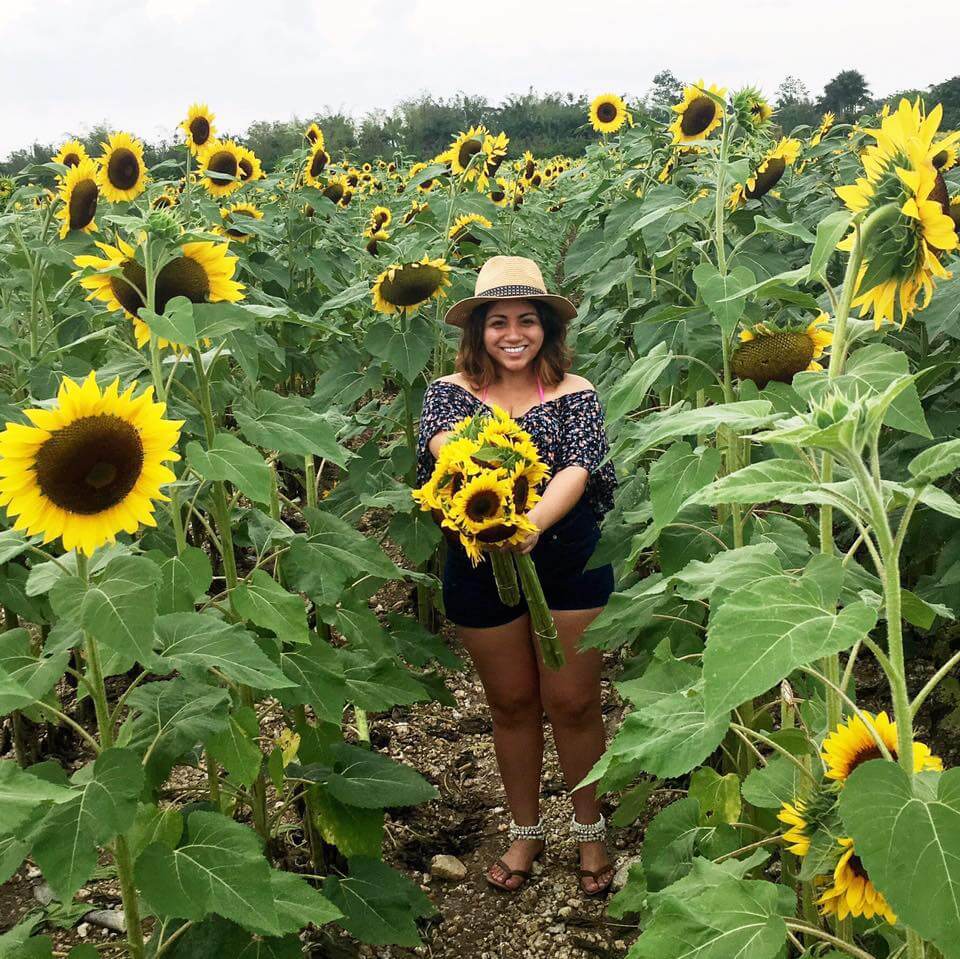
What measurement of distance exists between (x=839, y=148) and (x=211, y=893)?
21.9 feet

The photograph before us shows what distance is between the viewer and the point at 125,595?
1.60 m

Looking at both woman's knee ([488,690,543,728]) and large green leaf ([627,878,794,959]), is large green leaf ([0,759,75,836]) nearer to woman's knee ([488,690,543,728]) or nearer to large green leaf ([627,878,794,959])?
large green leaf ([627,878,794,959])

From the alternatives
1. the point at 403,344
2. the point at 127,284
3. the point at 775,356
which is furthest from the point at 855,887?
the point at 403,344

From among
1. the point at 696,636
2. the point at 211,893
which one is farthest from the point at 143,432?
the point at 696,636

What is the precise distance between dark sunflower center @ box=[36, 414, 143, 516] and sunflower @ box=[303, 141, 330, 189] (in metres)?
4.54

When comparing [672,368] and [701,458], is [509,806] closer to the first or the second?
[672,368]

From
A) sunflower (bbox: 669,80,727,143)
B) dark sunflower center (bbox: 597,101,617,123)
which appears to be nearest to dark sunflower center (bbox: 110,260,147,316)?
sunflower (bbox: 669,80,727,143)

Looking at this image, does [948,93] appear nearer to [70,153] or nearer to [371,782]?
[70,153]

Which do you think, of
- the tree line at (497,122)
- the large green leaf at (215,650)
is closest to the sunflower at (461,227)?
the large green leaf at (215,650)

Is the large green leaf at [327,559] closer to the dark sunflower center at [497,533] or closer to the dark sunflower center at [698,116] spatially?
the dark sunflower center at [497,533]

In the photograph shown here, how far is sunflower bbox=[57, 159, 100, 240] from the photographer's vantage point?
3840 mm

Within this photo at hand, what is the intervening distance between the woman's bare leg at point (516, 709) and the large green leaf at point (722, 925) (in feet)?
6.08

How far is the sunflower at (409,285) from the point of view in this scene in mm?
3652

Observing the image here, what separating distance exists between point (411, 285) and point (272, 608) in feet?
6.07
